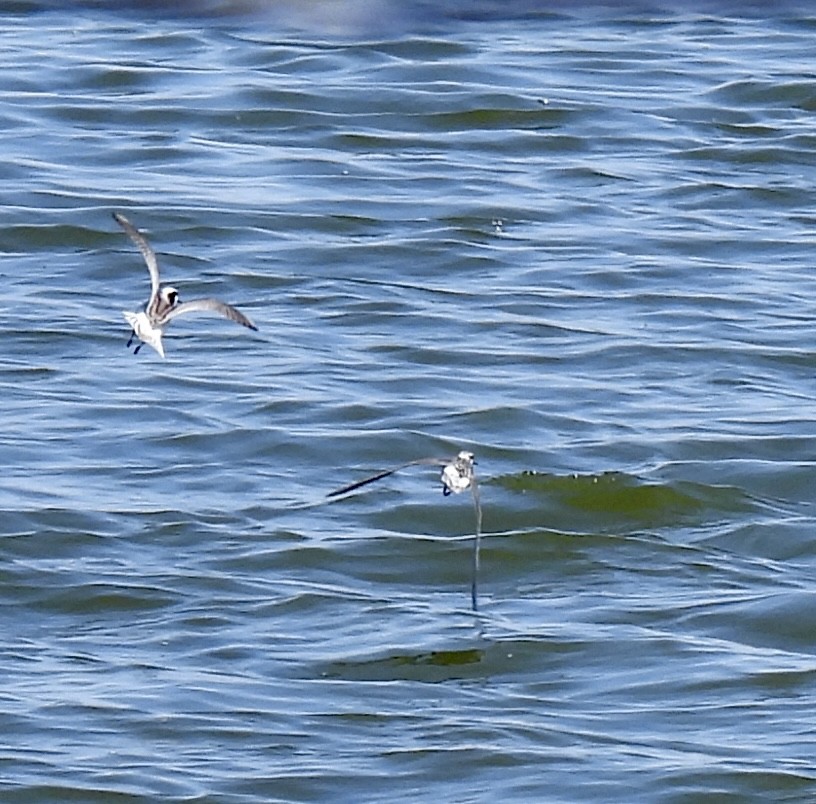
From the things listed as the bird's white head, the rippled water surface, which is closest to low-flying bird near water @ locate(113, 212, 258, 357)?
the bird's white head

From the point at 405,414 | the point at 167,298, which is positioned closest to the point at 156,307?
the point at 167,298

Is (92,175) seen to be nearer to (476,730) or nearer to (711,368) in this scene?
(711,368)

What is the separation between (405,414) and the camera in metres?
8.16

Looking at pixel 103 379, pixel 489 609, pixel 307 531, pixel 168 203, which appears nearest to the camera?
pixel 489 609

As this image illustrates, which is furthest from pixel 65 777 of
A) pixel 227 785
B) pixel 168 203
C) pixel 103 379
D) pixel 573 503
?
pixel 168 203

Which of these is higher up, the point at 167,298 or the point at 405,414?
the point at 167,298

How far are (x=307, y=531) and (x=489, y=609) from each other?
0.67 meters

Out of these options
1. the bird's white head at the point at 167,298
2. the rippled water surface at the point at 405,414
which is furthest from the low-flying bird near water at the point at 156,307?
the rippled water surface at the point at 405,414

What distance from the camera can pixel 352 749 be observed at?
605 centimetres

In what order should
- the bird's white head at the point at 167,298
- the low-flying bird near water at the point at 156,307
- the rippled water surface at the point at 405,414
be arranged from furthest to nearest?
the bird's white head at the point at 167,298, the rippled water surface at the point at 405,414, the low-flying bird near water at the point at 156,307

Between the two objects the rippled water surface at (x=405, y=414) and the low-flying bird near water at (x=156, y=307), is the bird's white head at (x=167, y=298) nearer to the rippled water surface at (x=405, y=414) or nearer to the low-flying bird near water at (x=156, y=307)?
the low-flying bird near water at (x=156, y=307)

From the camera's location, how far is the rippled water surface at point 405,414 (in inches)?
242

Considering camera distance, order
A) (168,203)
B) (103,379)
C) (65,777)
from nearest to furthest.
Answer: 1. (65,777)
2. (103,379)
3. (168,203)

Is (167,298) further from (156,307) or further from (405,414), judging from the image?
(405,414)
